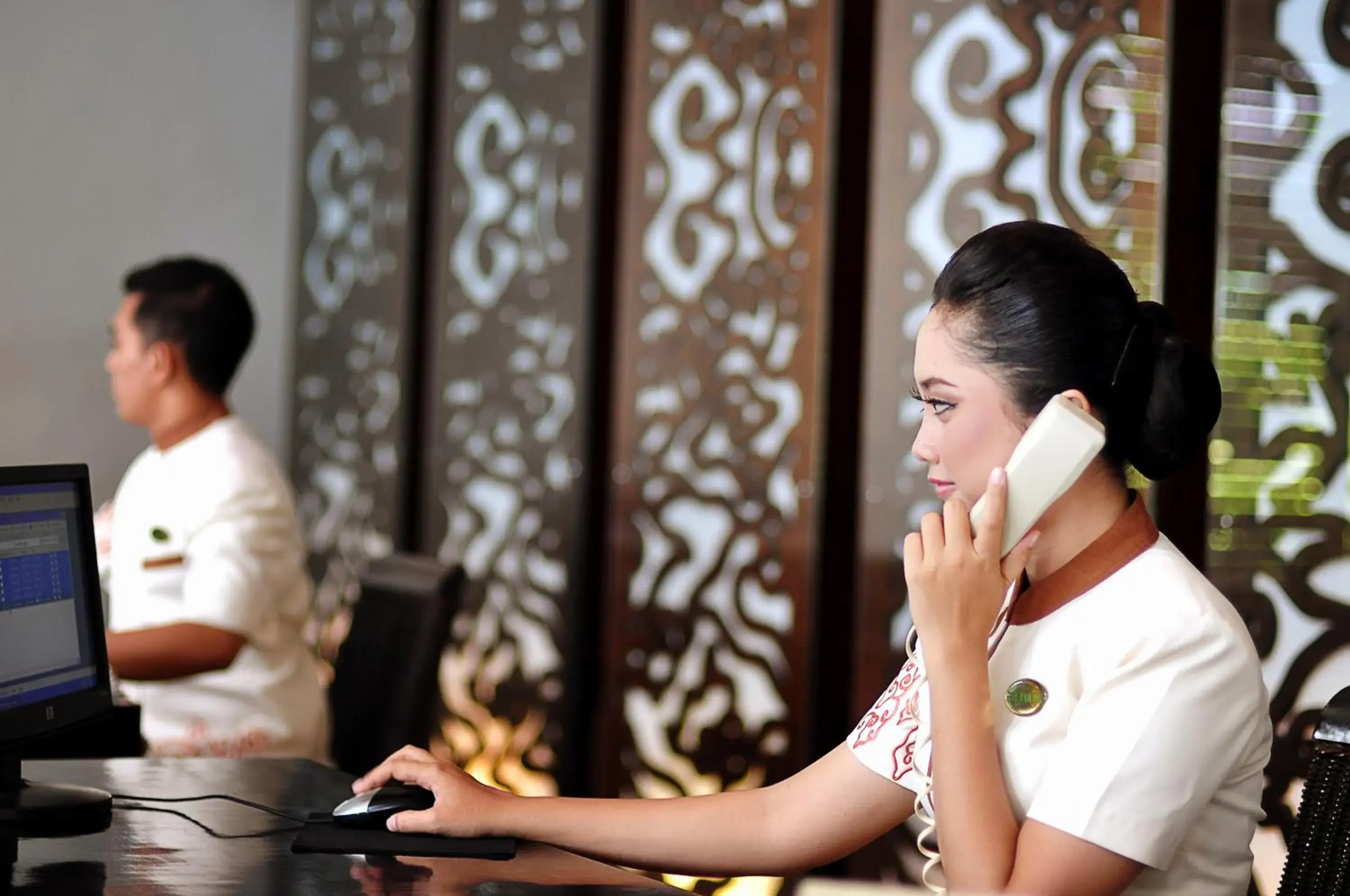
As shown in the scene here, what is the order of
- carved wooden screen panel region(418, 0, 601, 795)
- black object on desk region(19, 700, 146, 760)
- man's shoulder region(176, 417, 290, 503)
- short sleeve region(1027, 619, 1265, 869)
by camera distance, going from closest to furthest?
short sleeve region(1027, 619, 1265, 869) → black object on desk region(19, 700, 146, 760) → man's shoulder region(176, 417, 290, 503) → carved wooden screen panel region(418, 0, 601, 795)

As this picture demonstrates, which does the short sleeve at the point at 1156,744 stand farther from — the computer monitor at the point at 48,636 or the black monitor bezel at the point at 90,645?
the black monitor bezel at the point at 90,645

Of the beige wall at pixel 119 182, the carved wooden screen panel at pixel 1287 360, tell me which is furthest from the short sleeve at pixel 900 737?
the beige wall at pixel 119 182

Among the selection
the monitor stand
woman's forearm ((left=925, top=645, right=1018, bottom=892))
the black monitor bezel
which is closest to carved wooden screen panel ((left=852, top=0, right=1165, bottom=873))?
woman's forearm ((left=925, top=645, right=1018, bottom=892))

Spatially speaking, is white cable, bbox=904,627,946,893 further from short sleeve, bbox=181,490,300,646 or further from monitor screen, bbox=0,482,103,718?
short sleeve, bbox=181,490,300,646

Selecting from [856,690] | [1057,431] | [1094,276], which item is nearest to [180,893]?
[1057,431]

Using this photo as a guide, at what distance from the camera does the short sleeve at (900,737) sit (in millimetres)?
1826

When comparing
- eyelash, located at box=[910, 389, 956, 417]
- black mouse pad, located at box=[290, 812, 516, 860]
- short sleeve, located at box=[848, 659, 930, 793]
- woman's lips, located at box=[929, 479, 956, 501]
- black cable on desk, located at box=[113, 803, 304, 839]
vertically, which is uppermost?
eyelash, located at box=[910, 389, 956, 417]

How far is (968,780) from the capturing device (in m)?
1.58

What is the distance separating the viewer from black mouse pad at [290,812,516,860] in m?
1.72

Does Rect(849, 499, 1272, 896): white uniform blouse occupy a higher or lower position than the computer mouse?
higher

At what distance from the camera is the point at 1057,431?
1616 millimetres

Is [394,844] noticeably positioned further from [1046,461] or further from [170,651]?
[170,651]

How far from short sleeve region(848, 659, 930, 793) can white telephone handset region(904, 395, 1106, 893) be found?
0.15 meters

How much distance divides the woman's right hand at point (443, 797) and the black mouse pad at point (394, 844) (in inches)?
0.4
